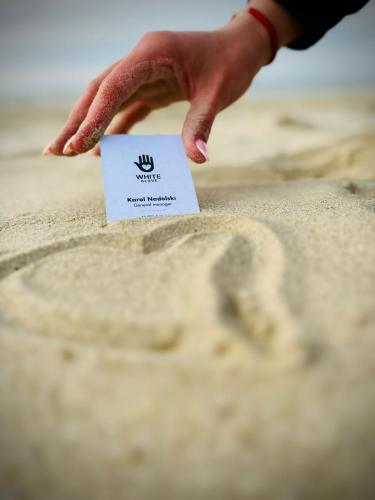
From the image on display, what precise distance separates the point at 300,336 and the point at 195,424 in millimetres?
211

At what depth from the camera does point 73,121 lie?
1.52 metres

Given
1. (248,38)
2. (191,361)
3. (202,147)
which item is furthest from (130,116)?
(191,361)

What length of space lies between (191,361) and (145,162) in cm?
87

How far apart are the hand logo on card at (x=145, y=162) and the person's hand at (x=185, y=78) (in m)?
0.13

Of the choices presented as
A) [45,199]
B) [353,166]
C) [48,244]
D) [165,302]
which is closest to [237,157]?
[353,166]

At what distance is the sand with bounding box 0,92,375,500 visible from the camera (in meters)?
0.58

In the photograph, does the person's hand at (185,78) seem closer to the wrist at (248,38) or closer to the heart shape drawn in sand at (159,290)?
the wrist at (248,38)

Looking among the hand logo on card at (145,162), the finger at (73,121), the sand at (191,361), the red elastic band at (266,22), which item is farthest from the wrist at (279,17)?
the sand at (191,361)

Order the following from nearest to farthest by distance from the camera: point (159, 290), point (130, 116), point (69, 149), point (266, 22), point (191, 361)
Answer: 1. point (191, 361)
2. point (159, 290)
3. point (69, 149)
4. point (266, 22)
5. point (130, 116)

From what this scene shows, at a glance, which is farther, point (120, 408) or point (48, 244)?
point (48, 244)

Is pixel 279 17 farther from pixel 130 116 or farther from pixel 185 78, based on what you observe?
pixel 130 116

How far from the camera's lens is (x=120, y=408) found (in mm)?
651

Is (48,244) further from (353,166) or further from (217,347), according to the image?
(353,166)

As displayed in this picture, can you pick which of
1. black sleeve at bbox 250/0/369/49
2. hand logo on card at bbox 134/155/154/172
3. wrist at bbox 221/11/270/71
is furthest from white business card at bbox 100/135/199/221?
black sleeve at bbox 250/0/369/49
